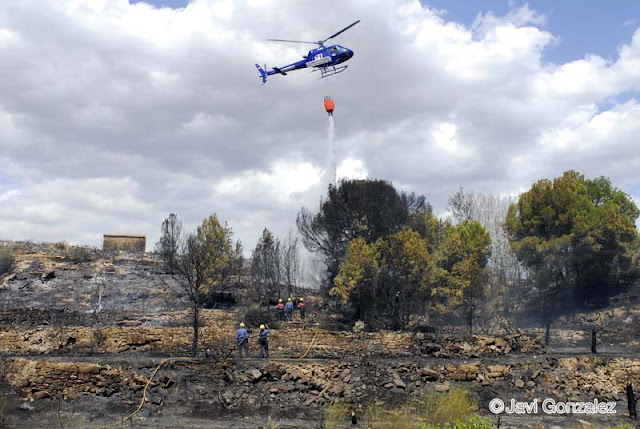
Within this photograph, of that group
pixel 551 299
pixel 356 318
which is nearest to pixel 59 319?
pixel 356 318

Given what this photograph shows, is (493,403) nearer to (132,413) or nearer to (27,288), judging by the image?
(132,413)

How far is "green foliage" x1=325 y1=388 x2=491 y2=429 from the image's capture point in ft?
49.2

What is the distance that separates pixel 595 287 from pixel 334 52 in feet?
85.7

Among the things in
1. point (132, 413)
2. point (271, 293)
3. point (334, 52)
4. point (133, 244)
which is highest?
point (334, 52)

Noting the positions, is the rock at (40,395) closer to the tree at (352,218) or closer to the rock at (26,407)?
the rock at (26,407)

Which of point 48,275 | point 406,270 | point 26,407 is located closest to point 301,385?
point 26,407

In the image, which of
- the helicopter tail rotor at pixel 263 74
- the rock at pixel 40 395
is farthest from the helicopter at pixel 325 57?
the rock at pixel 40 395

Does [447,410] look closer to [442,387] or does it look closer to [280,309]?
[442,387]

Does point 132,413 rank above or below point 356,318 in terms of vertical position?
below

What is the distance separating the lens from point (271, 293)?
41031 millimetres

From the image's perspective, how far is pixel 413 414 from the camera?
1720cm

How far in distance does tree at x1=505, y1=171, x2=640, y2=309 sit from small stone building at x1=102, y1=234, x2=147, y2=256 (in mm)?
35121

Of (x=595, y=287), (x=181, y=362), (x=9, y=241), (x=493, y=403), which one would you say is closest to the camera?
(x=493, y=403)

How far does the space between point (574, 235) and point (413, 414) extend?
28.4m
